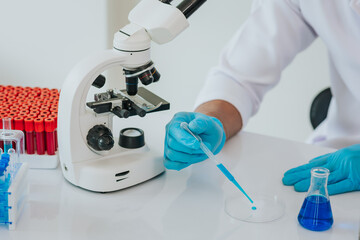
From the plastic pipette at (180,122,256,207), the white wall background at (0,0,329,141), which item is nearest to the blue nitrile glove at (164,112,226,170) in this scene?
the plastic pipette at (180,122,256,207)

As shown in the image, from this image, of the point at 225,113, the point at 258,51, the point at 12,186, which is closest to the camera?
the point at 12,186

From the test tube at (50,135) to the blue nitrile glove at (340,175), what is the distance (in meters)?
0.67

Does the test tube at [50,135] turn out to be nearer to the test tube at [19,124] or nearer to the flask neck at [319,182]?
the test tube at [19,124]

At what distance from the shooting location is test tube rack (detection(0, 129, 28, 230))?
4.16ft

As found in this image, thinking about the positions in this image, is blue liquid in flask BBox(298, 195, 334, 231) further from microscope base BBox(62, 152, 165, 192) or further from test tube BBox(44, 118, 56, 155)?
test tube BBox(44, 118, 56, 155)

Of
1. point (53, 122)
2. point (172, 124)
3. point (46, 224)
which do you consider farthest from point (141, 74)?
point (46, 224)

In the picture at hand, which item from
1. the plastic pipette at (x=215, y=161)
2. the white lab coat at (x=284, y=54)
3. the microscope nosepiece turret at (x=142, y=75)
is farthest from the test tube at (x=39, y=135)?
the white lab coat at (x=284, y=54)

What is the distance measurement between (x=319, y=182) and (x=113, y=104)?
1.89ft

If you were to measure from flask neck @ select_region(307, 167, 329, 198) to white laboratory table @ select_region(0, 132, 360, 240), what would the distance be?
0.35 feet

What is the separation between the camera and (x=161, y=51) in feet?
11.1

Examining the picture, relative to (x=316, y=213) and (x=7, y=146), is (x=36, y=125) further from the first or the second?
(x=316, y=213)

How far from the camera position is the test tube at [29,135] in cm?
150

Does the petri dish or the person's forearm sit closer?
the petri dish

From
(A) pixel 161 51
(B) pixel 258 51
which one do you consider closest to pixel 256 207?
(B) pixel 258 51
